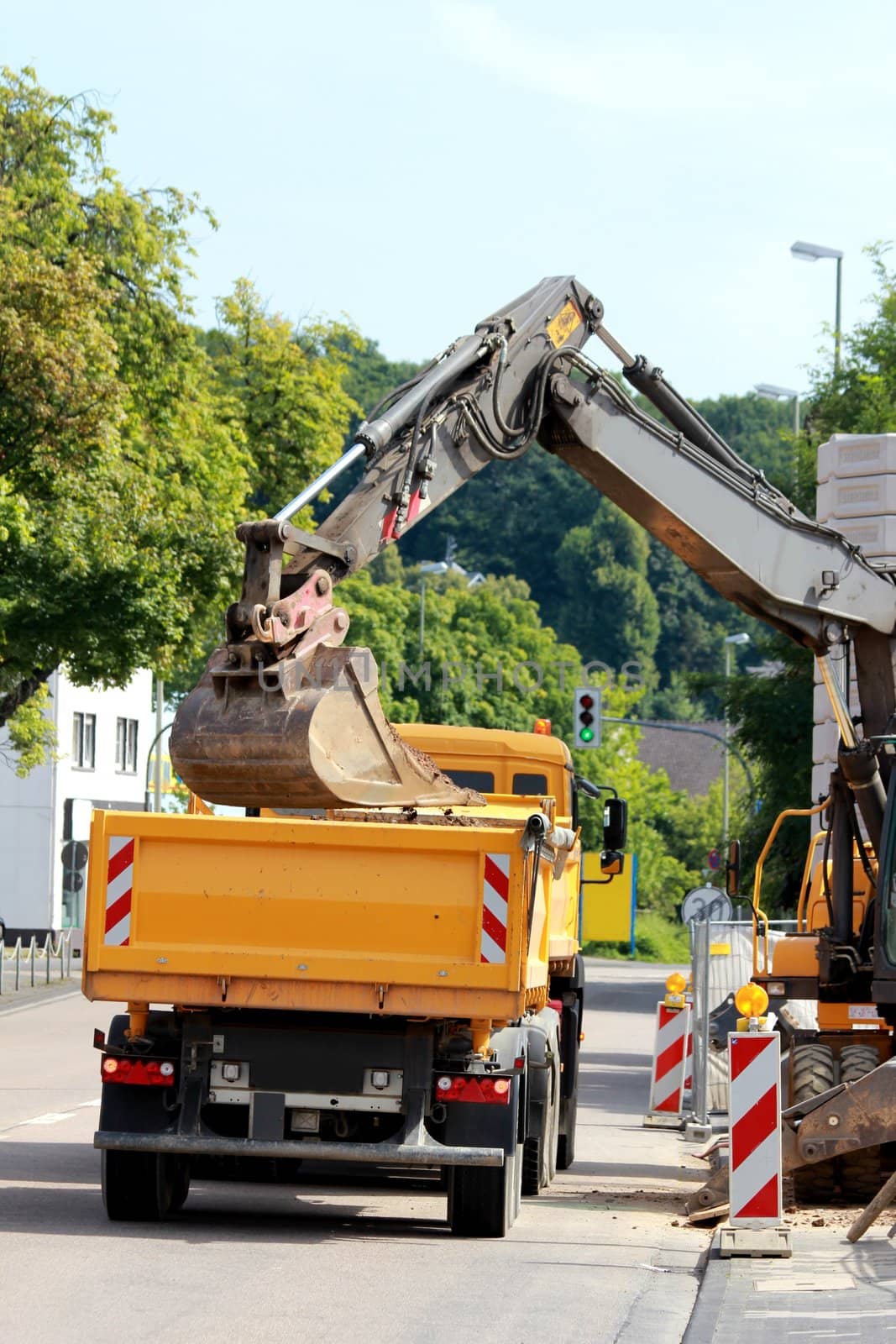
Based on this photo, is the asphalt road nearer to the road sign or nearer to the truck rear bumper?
the truck rear bumper

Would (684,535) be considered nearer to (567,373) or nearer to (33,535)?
(567,373)

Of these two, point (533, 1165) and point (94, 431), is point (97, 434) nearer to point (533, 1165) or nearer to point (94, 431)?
point (94, 431)

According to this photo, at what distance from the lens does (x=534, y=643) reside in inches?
3297

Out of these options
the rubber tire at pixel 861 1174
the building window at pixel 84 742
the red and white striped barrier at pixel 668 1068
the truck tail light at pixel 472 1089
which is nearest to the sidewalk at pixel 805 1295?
the rubber tire at pixel 861 1174

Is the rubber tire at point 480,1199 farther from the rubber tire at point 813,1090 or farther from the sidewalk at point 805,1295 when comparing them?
the rubber tire at point 813,1090

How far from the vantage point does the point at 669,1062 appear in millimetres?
20312

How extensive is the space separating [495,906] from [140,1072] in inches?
78.2

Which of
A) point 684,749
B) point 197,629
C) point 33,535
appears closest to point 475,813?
point 33,535

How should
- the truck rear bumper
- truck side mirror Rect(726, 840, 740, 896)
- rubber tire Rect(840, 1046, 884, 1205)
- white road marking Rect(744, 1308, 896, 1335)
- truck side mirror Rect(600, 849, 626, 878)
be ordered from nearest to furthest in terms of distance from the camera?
1. white road marking Rect(744, 1308, 896, 1335)
2. the truck rear bumper
3. rubber tire Rect(840, 1046, 884, 1205)
4. truck side mirror Rect(726, 840, 740, 896)
5. truck side mirror Rect(600, 849, 626, 878)

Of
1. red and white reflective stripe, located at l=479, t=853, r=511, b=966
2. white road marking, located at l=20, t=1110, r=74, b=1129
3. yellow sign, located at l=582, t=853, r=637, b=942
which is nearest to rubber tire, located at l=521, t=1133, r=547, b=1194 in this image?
red and white reflective stripe, located at l=479, t=853, r=511, b=966

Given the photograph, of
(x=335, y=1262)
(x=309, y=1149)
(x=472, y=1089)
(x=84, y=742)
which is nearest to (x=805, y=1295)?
(x=472, y=1089)

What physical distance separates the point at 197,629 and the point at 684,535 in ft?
68.4

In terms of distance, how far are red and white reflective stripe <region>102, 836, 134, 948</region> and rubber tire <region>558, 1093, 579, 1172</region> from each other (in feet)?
17.4

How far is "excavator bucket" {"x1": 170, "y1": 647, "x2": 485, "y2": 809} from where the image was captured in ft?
34.1
